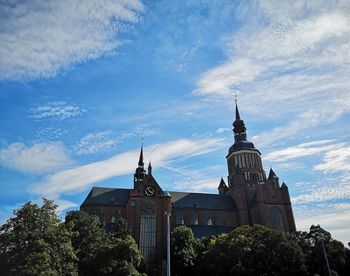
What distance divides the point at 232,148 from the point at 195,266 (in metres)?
40.5

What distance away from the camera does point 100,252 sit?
1730 inches

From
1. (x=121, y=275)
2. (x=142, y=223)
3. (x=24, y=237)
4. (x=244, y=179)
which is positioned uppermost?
(x=244, y=179)

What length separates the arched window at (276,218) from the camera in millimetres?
74312

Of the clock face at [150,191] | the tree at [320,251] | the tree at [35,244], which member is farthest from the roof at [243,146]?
the tree at [35,244]

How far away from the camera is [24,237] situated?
33.8m

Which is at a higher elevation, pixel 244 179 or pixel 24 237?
Result: pixel 244 179

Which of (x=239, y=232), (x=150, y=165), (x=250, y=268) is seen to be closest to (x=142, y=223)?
(x=150, y=165)

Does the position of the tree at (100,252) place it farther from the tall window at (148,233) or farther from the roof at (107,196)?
the roof at (107,196)

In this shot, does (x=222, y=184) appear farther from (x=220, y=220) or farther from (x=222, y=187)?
(x=220, y=220)

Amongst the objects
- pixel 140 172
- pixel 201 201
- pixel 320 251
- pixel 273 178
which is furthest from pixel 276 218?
pixel 140 172

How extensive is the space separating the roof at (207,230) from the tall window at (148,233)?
11847 mm

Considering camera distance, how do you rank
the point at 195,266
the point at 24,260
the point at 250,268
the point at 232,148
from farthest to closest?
the point at 232,148 → the point at 195,266 → the point at 250,268 → the point at 24,260

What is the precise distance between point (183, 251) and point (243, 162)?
37.0 metres

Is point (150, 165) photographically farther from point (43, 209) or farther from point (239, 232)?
point (43, 209)
